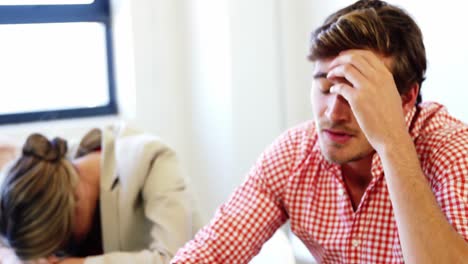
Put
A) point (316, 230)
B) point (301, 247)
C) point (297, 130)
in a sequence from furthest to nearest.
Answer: point (301, 247) < point (297, 130) < point (316, 230)

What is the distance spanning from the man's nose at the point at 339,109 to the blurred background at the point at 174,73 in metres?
1.05

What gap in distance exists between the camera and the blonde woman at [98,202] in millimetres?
1563

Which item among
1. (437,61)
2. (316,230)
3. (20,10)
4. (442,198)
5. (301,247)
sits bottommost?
(301,247)

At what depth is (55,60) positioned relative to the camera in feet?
9.14

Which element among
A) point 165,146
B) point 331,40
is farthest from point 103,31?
point 331,40

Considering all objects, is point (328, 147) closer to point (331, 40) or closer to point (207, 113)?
point (331, 40)

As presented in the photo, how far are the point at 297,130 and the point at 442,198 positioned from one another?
44cm

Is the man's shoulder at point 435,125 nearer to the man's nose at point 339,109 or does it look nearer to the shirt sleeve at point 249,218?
the man's nose at point 339,109

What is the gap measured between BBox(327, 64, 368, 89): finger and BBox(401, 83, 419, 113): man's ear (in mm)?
184

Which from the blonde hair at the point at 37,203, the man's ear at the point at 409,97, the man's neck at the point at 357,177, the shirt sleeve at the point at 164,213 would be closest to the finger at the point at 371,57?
the man's ear at the point at 409,97

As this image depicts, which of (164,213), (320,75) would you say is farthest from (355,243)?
(164,213)

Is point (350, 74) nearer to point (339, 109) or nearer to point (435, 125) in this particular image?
point (339, 109)

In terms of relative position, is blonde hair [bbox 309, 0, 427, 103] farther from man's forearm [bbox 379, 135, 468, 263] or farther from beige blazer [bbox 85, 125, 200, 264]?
beige blazer [bbox 85, 125, 200, 264]

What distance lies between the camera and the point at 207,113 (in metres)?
2.69
